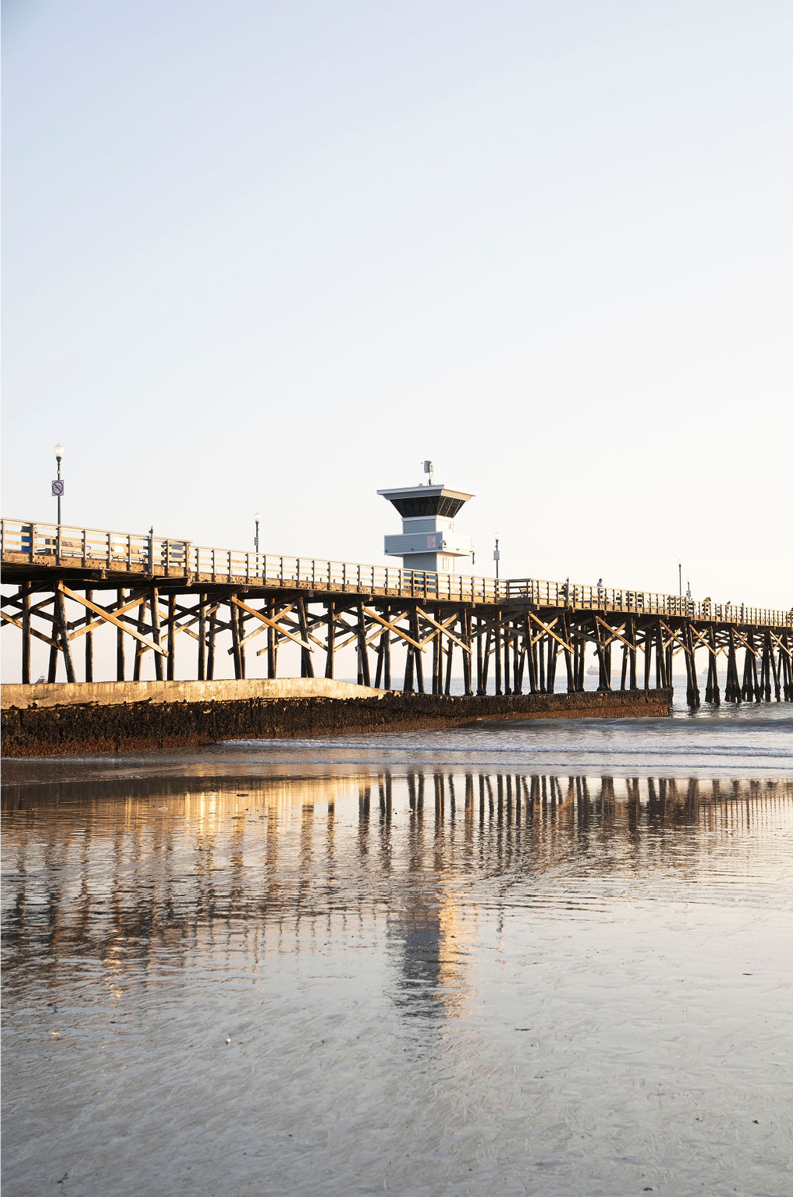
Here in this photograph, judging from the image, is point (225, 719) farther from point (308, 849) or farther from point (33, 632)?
point (308, 849)

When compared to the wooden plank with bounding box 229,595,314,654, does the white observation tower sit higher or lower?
higher

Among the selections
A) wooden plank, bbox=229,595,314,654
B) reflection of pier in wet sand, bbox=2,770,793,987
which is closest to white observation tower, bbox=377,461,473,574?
wooden plank, bbox=229,595,314,654

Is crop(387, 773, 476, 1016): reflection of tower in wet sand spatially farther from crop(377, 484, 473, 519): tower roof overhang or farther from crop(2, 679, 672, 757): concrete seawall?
crop(377, 484, 473, 519): tower roof overhang

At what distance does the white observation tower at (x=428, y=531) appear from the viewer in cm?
5672

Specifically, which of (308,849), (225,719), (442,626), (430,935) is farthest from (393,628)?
(430,935)

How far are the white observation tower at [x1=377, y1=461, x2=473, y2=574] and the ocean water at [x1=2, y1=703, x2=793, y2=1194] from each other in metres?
43.5

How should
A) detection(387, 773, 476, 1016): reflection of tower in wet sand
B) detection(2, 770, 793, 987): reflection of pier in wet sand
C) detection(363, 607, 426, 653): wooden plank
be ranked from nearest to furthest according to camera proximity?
1. detection(387, 773, 476, 1016): reflection of tower in wet sand
2. detection(2, 770, 793, 987): reflection of pier in wet sand
3. detection(363, 607, 426, 653): wooden plank

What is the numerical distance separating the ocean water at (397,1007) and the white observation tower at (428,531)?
1713 inches

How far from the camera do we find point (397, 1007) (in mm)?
5934

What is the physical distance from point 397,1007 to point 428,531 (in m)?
51.4

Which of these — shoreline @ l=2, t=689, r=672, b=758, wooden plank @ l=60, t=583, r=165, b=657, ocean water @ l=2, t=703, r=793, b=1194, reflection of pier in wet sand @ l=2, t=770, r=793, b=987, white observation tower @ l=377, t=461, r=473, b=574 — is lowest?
ocean water @ l=2, t=703, r=793, b=1194

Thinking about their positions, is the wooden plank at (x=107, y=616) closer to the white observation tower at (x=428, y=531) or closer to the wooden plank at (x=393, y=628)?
the wooden plank at (x=393, y=628)

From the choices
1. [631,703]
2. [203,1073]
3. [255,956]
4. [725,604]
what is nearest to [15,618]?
[255,956]

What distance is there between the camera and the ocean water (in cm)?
416
